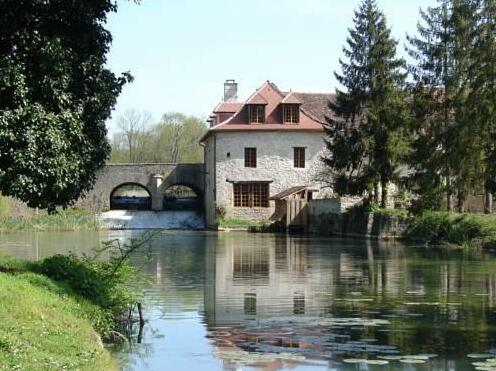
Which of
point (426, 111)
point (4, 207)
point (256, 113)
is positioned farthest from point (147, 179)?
point (426, 111)

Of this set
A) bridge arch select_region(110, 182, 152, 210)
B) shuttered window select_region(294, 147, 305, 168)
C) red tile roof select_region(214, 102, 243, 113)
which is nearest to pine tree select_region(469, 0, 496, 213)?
shuttered window select_region(294, 147, 305, 168)

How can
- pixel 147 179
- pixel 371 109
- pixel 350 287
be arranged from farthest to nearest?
pixel 147 179 → pixel 371 109 → pixel 350 287

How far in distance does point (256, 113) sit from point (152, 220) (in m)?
10.2

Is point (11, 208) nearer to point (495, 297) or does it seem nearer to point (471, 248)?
point (471, 248)

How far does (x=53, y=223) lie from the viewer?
5341cm

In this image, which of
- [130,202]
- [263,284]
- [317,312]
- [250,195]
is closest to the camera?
[317,312]

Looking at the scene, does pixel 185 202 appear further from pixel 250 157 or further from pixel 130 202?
pixel 250 157

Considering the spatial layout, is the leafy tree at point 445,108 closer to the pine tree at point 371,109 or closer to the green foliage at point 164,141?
the pine tree at point 371,109

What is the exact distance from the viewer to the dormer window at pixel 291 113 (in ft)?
183

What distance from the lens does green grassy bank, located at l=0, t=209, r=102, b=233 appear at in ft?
168

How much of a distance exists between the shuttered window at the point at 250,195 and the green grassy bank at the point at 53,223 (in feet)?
30.4

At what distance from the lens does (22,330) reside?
940 centimetres

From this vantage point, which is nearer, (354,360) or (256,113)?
(354,360)

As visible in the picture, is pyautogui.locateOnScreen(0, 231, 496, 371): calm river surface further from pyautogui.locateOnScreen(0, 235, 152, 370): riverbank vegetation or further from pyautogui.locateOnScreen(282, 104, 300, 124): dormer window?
pyautogui.locateOnScreen(282, 104, 300, 124): dormer window
